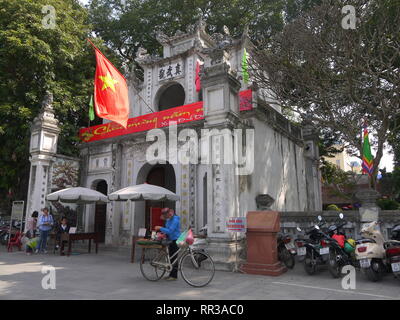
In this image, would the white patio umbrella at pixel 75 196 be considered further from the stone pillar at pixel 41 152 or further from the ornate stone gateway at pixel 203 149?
the stone pillar at pixel 41 152

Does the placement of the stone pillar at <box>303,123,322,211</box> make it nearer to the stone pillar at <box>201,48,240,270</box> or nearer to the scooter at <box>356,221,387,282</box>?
the stone pillar at <box>201,48,240,270</box>

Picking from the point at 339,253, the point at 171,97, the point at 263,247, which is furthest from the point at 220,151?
the point at 171,97

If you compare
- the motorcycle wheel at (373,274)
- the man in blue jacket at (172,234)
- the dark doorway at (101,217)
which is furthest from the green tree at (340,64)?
the dark doorway at (101,217)

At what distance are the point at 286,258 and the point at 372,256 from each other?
234 cm

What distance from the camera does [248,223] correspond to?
8.00 m

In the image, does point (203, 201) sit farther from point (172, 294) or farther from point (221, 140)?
point (172, 294)

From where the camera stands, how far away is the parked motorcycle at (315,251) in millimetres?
7016

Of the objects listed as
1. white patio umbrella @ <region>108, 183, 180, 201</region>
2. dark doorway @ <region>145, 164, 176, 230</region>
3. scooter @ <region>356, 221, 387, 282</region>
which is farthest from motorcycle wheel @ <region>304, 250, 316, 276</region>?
dark doorway @ <region>145, 164, 176, 230</region>

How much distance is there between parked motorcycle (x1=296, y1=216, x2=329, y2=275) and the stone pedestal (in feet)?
2.03

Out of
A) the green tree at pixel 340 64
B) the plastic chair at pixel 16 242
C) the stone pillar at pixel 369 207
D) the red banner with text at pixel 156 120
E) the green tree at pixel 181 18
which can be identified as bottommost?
the plastic chair at pixel 16 242

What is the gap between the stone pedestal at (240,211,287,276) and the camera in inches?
295

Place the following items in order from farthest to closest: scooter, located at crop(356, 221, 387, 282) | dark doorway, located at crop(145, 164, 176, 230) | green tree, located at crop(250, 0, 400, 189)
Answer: dark doorway, located at crop(145, 164, 176, 230)
green tree, located at crop(250, 0, 400, 189)
scooter, located at crop(356, 221, 387, 282)

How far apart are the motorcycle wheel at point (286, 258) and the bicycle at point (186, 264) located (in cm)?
235
